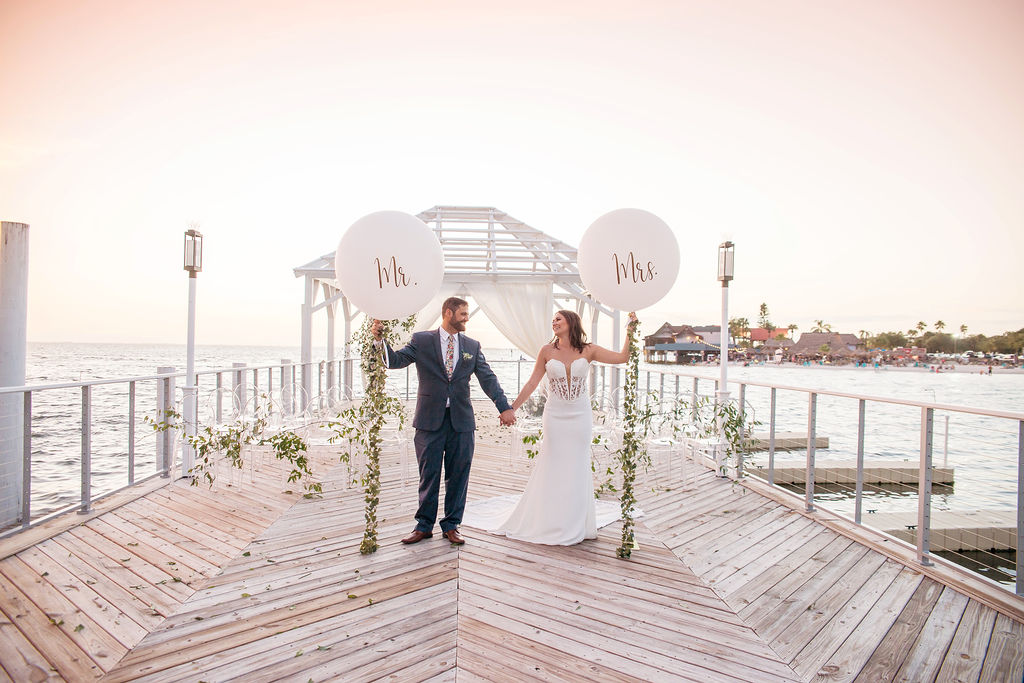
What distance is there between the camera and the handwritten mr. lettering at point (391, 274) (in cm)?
326

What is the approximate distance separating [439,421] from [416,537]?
87cm

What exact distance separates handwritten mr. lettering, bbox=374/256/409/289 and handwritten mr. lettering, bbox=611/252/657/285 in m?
1.52

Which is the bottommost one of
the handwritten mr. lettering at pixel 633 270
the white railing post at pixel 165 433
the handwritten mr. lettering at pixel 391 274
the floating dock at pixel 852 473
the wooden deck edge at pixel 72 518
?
the floating dock at pixel 852 473

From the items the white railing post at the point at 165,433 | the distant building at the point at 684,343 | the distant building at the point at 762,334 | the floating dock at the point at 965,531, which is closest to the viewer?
the white railing post at the point at 165,433

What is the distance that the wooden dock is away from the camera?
2.18 meters

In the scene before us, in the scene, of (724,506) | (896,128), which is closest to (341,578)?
(724,506)

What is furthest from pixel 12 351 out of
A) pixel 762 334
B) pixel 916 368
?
pixel 762 334

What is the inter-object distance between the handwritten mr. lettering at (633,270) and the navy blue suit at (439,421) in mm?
1192

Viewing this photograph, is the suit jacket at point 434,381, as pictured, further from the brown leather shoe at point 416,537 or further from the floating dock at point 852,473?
the floating dock at point 852,473

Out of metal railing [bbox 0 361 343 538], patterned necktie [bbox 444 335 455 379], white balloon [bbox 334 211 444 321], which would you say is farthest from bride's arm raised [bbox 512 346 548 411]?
metal railing [bbox 0 361 343 538]

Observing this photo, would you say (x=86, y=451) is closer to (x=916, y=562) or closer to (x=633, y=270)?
(x=633, y=270)

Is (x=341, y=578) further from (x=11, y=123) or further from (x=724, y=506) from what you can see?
A: (x=11, y=123)

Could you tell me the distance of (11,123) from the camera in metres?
11.2

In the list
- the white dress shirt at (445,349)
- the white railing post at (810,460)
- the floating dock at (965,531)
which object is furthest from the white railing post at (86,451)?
the floating dock at (965,531)
